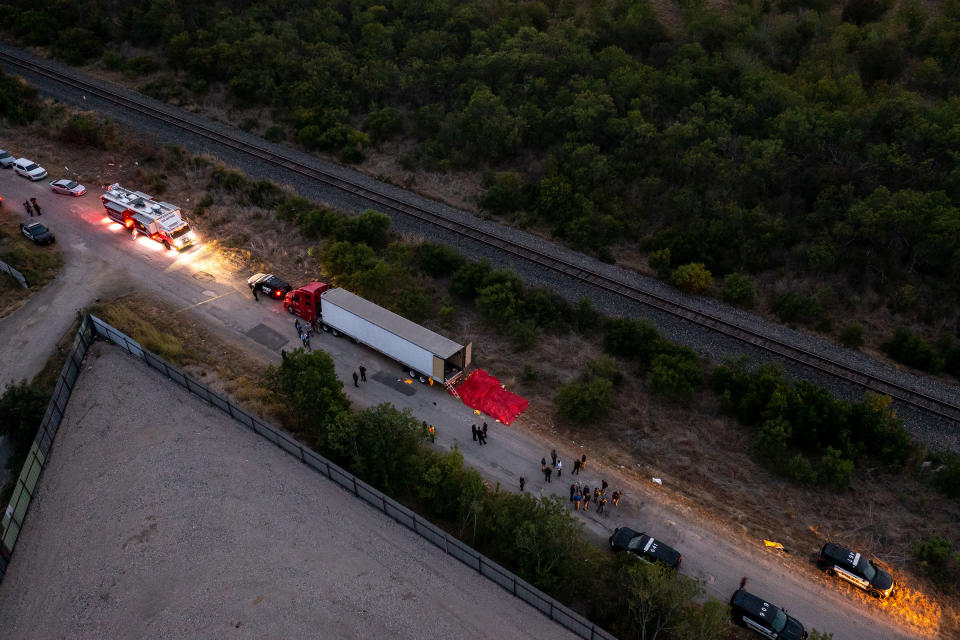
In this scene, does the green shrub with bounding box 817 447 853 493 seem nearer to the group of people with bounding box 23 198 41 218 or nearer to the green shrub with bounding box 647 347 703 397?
the green shrub with bounding box 647 347 703 397

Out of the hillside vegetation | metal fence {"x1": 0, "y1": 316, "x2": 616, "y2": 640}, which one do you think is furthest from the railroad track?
metal fence {"x1": 0, "y1": 316, "x2": 616, "y2": 640}

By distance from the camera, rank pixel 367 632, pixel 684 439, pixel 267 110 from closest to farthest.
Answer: pixel 367 632
pixel 684 439
pixel 267 110

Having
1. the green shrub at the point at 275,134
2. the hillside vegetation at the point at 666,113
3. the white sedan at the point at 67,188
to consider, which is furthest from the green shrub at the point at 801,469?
the white sedan at the point at 67,188

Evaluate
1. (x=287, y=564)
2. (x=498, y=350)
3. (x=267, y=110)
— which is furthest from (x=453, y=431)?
(x=267, y=110)

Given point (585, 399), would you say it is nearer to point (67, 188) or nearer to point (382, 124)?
point (382, 124)

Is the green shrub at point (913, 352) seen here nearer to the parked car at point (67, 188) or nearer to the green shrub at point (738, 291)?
the green shrub at point (738, 291)

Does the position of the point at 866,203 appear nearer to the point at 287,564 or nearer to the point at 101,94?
the point at 287,564
